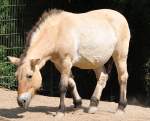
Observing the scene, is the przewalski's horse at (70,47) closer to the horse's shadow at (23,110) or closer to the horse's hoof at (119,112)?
the horse's hoof at (119,112)

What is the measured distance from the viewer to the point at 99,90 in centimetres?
960

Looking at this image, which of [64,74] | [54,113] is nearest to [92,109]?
[54,113]

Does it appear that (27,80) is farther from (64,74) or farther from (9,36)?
(9,36)

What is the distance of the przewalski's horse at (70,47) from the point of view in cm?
828

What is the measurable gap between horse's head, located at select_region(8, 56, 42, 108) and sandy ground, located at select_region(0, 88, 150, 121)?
0.41 m

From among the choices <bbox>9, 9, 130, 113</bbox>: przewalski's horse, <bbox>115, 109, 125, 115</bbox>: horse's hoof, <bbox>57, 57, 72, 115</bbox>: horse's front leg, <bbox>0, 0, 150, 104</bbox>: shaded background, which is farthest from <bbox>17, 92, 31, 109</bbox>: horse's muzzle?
<bbox>0, 0, 150, 104</bbox>: shaded background

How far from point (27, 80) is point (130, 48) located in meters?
6.28

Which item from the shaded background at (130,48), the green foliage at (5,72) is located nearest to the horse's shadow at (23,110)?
the green foliage at (5,72)

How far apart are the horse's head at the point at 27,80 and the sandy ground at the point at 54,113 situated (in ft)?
1.36

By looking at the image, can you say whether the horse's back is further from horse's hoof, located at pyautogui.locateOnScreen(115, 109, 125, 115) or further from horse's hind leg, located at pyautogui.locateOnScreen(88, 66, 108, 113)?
horse's hoof, located at pyautogui.locateOnScreen(115, 109, 125, 115)

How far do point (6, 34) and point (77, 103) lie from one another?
4.63m

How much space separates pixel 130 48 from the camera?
14.1 m

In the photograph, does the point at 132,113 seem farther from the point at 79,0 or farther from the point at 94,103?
the point at 79,0

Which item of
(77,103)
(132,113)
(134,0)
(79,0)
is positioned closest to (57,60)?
(77,103)
